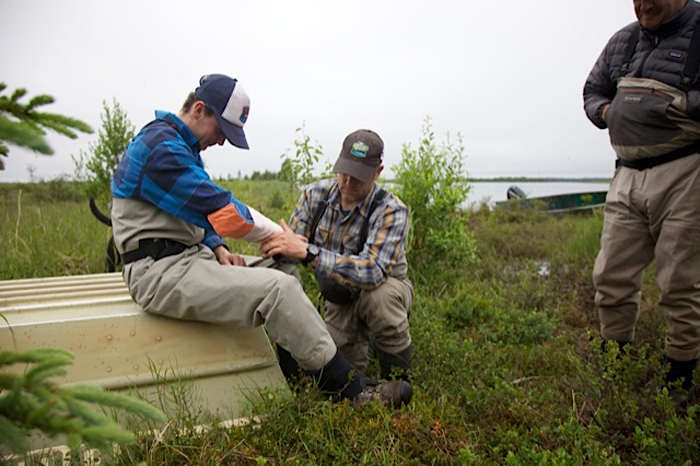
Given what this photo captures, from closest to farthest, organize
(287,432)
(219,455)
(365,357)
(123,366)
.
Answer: (219,455) < (287,432) < (123,366) < (365,357)

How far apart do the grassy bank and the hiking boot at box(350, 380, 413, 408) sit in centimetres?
7

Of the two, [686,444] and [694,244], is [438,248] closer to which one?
[694,244]

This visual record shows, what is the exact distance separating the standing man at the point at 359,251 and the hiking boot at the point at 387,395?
26 cm

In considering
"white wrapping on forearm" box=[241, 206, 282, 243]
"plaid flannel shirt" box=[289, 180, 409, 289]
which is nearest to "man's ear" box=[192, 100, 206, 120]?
"white wrapping on forearm" box=[241, 206, 282, 243]

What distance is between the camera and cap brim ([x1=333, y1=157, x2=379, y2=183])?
10.7ft

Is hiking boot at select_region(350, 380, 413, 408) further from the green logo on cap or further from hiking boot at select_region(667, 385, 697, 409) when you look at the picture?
hiking boot at select_region(667, 385, 697, 409)

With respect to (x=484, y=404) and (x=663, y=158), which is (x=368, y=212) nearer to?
(x=484, y=404)

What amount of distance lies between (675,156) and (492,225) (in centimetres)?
668

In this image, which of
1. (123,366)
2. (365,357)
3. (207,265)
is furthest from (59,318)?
(365,357)

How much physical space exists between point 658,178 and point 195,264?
289 centimetres

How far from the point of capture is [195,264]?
2.76m

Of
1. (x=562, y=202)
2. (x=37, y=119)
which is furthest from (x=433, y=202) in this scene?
(x=562, y=202)

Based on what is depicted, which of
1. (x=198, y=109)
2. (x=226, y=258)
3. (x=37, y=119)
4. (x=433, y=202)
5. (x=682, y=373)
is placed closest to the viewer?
(x=37, y=119)

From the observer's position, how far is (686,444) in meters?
2.30
